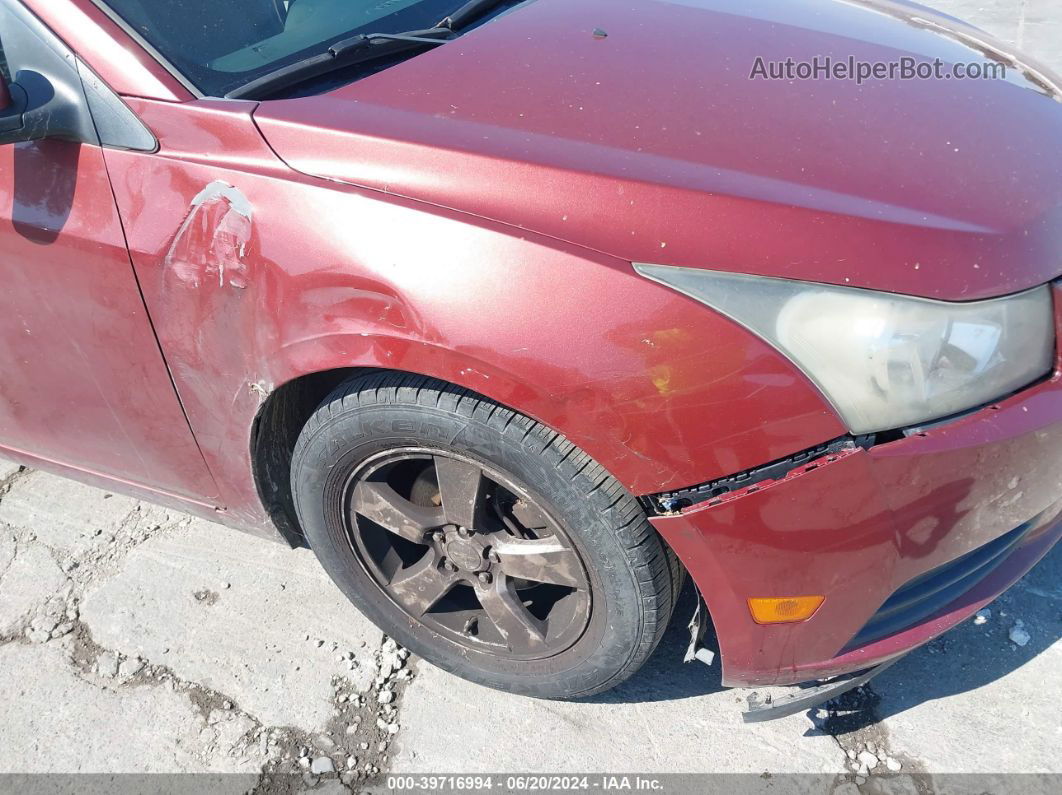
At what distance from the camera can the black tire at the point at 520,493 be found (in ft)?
4.84

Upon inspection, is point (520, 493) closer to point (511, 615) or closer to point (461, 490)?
point (461, 490)

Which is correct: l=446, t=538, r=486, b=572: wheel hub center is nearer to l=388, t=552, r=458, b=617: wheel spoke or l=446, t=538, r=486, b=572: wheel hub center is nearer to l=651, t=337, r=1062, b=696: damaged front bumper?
l=388, t=552, r=458, b=617: wheel spoke

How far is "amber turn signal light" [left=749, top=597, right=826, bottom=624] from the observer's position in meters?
1.48

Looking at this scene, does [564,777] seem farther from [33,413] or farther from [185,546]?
[33,413]

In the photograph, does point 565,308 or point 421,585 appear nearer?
point 565,308

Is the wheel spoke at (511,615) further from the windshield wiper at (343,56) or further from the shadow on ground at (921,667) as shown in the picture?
the windshield wiper at (343,56)

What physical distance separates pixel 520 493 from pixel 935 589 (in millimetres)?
793

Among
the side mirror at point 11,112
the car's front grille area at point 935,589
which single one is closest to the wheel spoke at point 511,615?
the car's front grille area at point 935,589

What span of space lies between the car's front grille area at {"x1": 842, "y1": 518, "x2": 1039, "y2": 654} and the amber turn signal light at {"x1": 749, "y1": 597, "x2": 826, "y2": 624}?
13cm

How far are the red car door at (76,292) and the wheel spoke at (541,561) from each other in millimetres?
737

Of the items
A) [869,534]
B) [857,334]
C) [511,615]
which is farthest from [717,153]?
[511,615]

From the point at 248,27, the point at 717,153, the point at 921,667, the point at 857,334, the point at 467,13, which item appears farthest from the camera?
the point at 467,13

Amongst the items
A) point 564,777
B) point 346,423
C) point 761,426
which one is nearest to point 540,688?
point 564,777

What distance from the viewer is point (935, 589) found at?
5.20 feet
